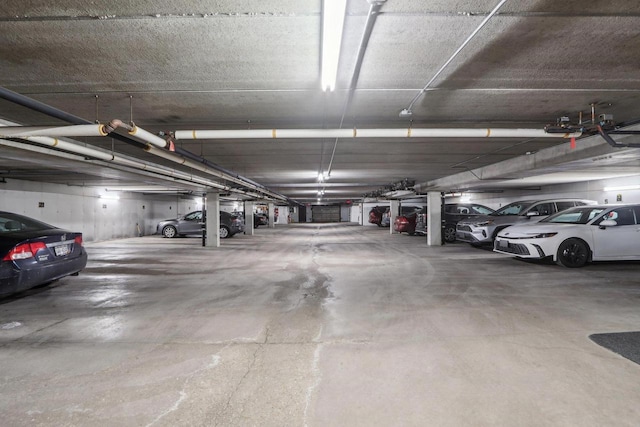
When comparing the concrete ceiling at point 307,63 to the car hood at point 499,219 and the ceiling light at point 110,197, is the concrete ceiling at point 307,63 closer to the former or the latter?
the car hood at point 499,219

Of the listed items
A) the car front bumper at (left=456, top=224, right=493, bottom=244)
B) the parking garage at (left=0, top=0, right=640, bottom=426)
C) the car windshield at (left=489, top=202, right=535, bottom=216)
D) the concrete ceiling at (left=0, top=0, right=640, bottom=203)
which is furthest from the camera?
the car windshield at (left=489, top=202, right=535, bottom=216)

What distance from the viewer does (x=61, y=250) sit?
17.4 feet

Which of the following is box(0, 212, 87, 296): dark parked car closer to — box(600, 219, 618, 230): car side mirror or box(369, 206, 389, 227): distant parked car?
box(600, 219, 618, 230): car side mirror

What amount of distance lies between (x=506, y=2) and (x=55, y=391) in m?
4.51

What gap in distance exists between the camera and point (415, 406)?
2297 millimetres

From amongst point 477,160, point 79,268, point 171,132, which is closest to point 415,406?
point 171,132

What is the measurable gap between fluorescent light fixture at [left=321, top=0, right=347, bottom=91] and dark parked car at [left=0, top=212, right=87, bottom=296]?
476 centimetres

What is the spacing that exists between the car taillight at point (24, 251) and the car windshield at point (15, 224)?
0.61m

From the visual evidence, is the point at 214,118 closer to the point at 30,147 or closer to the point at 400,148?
the point at 30,147

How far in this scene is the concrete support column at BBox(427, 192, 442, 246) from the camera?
13.0m

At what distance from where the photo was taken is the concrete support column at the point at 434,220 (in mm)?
13031

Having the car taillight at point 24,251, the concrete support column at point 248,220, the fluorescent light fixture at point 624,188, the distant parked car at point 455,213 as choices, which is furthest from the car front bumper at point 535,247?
the concrete support column at point 248,220

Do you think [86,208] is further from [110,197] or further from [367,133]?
[367,133]

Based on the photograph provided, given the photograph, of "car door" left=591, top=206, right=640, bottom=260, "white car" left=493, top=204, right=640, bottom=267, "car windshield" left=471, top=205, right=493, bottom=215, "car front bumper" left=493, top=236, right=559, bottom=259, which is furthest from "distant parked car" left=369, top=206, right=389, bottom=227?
"car door" left=591, top=206, right=640, bottom=260
